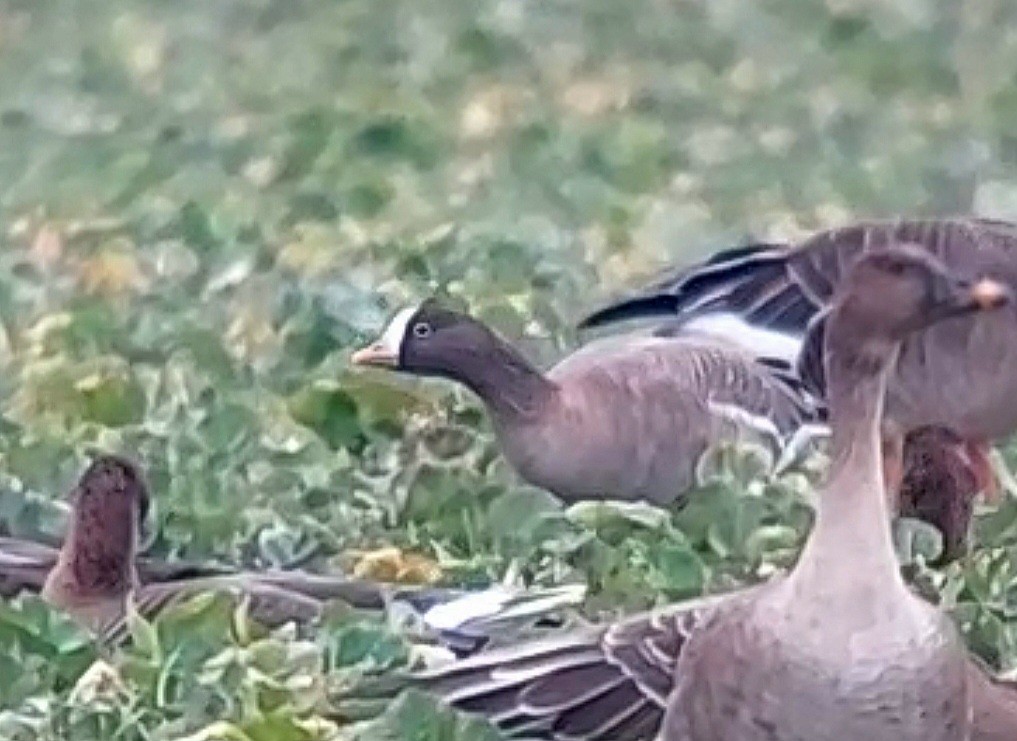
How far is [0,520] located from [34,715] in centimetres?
125

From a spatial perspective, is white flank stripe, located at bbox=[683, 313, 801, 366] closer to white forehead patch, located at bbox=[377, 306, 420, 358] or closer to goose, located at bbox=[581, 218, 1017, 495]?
goose, located at bbox=[581, 218, 1017, 495]

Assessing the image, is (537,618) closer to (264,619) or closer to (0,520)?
(264,619)

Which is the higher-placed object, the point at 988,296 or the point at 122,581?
the point at 988,296

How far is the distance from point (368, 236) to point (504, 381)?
2559 mm

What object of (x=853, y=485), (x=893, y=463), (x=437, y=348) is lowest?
(x=893, y=463)

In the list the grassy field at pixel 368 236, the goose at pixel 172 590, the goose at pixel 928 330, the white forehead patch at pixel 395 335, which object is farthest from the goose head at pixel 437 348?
the goose at pixel 172 590

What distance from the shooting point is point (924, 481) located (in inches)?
296

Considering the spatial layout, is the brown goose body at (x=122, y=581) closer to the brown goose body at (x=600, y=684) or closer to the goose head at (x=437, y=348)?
the brown goose body at (x=600, y=684)

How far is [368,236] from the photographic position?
10680 mm

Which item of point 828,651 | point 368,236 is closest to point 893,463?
point 828,651

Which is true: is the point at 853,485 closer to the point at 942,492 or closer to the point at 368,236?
the point at 942,492

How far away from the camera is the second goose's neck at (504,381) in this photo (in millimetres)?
8141

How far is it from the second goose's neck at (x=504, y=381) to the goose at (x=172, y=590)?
109 cm

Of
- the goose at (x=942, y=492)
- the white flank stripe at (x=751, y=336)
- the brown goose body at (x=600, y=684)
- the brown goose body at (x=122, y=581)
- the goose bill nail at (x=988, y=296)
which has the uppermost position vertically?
the goose bill nail at (x=988, y=296)
